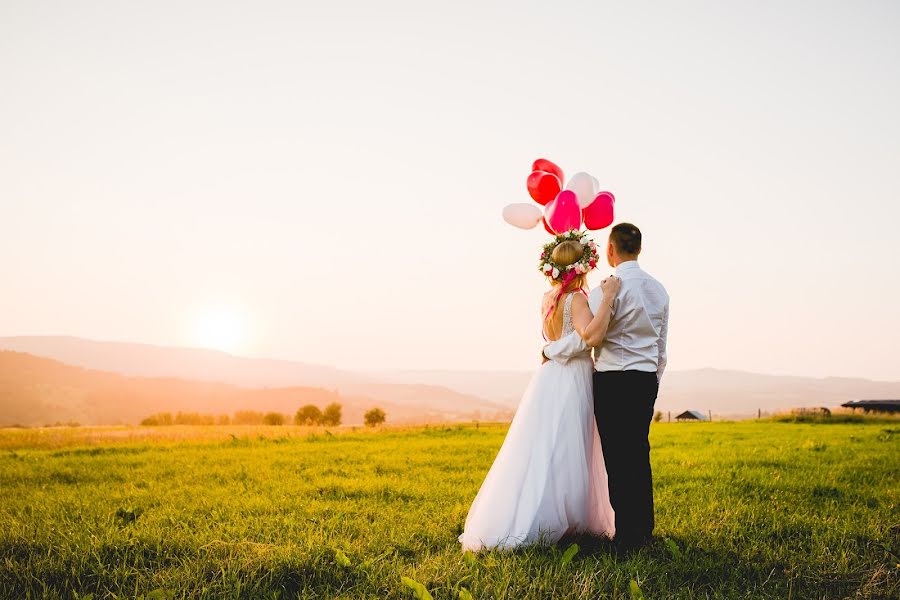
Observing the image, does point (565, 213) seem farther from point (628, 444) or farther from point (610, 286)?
point (628, 444)

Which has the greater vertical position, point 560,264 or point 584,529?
point 560,264

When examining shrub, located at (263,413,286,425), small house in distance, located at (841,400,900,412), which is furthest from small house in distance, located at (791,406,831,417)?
shrub, located at (263,413,286,425)

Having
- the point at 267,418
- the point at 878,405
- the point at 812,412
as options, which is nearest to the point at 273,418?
the point at 267,418

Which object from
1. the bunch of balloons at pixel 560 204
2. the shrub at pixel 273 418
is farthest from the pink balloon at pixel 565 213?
the shrub at pixel 273 418

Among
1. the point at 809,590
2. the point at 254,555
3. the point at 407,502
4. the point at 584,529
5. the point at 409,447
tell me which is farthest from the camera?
the point at 409,447

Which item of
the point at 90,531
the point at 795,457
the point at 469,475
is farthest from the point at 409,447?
the point at 90,531

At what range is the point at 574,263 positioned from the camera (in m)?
6.21

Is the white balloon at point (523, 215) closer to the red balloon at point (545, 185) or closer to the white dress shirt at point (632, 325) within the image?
the red balloon at point (545, 185)

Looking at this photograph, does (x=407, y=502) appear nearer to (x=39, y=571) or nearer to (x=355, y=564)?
(x=355, y=564)

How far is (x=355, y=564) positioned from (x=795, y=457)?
12.9 m

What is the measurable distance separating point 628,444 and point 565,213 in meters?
2.44

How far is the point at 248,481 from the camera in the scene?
10.5 m

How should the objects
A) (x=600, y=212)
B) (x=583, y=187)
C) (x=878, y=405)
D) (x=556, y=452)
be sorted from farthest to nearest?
1. (x=878, y=405)
2. (x=600, y=212)
3. (x=583, y=187)
4. (x=556, y=452)

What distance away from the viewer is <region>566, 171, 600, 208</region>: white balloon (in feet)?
22.1
